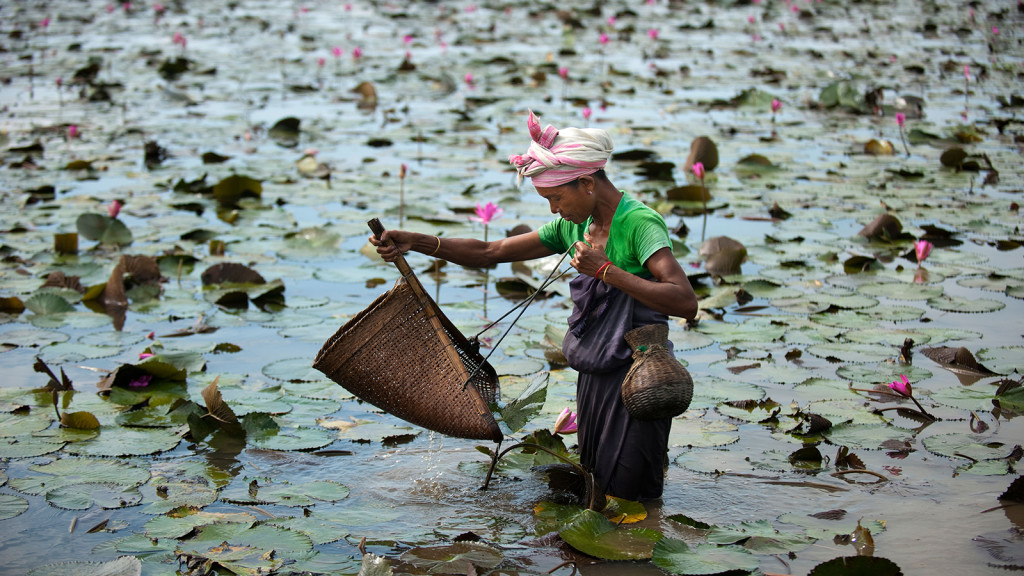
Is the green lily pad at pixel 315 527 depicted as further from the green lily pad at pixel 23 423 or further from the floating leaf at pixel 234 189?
the floating leaf at pixel 234 189

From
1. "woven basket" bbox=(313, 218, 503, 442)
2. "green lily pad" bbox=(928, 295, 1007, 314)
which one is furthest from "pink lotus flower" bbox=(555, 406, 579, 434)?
"green lily pad" bbox=(928, 295, 1007, 314)

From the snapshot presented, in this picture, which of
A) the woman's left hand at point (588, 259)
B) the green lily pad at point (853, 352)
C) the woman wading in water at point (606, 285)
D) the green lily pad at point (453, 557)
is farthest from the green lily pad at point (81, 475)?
the green lily pad at point (853, 352)

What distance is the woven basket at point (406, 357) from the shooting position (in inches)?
113

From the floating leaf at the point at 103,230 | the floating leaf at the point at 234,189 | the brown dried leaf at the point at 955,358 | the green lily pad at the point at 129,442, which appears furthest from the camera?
the floating leaf at the point at 234,189

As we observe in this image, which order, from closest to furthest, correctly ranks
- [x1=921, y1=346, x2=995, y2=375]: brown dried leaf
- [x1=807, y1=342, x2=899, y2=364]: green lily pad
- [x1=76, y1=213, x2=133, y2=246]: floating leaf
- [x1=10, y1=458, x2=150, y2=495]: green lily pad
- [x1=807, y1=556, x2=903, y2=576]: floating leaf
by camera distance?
[x1=807, y1=556, x2=903, y2=576]: floating leaf, [x1=10, y1=458, x2=150, y2=495]: green lily pad, [x1=921, y1=346, x2=995, y2=375]: brown dried leaf, [x1=807, y1=342, x2=899, y2=364]: green lily pad, [x1=76, y1=213, x2=133, y2=246]: floating leaf

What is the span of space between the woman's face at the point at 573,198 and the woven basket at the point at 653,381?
386 millimetres

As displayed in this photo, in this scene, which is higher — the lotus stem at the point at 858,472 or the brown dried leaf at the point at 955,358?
the brown dried leaf at the point at 955,358

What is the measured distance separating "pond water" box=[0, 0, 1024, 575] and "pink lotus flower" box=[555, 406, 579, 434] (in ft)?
0.48

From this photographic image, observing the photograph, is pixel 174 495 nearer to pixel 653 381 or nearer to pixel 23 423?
pixel 23 423

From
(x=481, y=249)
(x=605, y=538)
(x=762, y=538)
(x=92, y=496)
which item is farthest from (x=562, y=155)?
(x=92, y=496)

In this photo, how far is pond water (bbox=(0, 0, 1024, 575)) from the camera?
2.94 m

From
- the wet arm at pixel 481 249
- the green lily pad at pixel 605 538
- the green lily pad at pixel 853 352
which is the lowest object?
the green lily pad at pixel 605 538

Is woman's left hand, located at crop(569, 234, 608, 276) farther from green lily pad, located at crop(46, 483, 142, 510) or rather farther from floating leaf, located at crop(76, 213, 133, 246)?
floating leaf, located at crop(76, 213, 133, 246)

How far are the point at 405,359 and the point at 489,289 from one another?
228 cm
